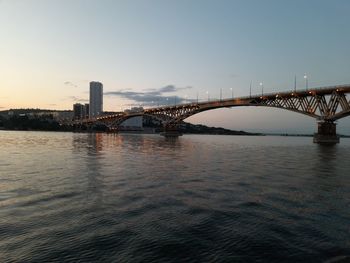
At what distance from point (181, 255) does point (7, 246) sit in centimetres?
497

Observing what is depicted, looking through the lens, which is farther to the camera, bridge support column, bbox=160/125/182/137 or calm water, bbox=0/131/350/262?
bridge support column, bbox=160/125/182/137

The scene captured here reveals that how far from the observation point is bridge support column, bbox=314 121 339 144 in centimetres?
10000

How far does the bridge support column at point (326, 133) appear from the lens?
100 metres

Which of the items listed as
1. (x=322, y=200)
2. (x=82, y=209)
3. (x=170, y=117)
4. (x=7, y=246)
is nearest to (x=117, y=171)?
(x=82, y=209)

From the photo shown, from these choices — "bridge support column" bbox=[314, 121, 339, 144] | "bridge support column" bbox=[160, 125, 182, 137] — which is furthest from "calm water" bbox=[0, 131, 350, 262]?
"bridge support column" bbox=[160, 125, 182, 137]

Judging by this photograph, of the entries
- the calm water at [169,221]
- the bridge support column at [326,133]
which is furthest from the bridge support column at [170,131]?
the calm water at [169,221]

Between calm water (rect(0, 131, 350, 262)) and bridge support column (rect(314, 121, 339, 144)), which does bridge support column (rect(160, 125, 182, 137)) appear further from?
calm water (rect(0, 131, 350, 262))

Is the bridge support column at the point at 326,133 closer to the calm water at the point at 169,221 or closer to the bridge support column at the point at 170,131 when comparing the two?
the bridge support column at the point at 170,131

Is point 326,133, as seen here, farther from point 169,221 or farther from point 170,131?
point 169,221

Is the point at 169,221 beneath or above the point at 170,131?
beneath

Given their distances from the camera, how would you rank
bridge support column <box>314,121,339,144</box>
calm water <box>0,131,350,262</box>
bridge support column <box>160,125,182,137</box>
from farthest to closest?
bridge support column <box>160,125,182,137</box>, bridge support column <box>314,121,339,144</box>, calm water <box>0,131,350,262</box>

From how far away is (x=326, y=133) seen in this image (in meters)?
103

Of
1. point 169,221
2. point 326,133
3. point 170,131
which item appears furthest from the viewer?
point 170,131

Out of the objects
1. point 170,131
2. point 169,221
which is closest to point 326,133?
point 170,131
